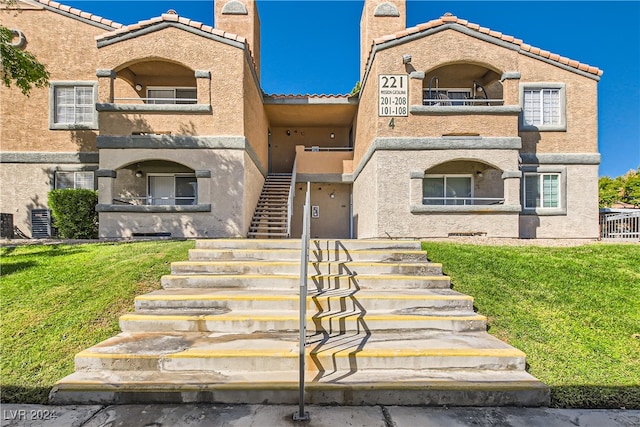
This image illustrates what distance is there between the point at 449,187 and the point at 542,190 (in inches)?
136

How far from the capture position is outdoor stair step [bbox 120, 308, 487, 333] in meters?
4.29

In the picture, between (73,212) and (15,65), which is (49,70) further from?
(73,212)

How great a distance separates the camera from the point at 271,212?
11688mm

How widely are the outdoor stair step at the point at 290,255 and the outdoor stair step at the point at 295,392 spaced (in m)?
2.96

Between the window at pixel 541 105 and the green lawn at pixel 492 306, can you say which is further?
the window at pixel 541 105

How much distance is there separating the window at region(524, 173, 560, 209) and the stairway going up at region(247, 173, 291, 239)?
902cm

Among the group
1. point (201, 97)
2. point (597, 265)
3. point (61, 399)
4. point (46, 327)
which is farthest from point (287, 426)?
point (201, 97)

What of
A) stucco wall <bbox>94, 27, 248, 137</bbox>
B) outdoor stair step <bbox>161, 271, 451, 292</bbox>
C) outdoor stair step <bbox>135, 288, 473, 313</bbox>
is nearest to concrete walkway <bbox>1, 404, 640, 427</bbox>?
outdoor stair step <bbox>135, 288, 473, 313</bbox>

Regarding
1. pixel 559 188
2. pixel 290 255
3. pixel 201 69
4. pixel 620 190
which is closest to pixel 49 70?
pixel 201 69

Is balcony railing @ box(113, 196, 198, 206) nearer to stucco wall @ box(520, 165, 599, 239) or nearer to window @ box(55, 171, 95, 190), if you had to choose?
window @ box(55, 171, 95, 190)

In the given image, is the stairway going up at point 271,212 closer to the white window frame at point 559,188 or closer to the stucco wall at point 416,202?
the stucco wall at point 416,202

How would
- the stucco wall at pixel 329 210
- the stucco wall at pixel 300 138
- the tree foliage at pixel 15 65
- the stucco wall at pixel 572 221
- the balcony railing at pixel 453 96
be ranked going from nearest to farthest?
the tree foliage at pixel 15 65 → the stucco wall at pixel 572 221 → the balcony railing at pixel 453 96 → the stucco wall at pixel 329 210 → the stucco wall at pixel 300 138

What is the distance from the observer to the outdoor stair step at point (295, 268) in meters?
5.67

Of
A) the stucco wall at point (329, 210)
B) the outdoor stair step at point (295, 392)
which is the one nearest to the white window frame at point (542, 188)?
the stucco wall at point (329, 210)
